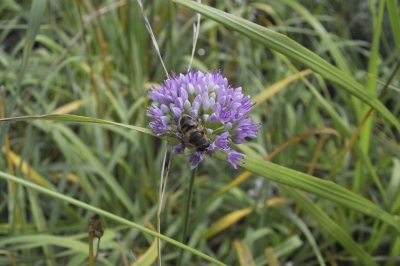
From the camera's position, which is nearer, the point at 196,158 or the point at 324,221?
the point at 196,158

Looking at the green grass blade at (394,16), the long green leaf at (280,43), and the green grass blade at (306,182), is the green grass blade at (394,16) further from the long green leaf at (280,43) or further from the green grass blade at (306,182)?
the green grass blade at (306,182)

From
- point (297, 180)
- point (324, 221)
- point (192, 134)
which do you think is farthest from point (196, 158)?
point (324, 221)

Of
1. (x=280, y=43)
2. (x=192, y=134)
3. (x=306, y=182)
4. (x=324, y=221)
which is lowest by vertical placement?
(x=324, y=221)

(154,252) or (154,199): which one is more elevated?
(154,252)

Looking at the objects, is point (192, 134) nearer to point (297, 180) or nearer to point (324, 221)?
point (297, 180)

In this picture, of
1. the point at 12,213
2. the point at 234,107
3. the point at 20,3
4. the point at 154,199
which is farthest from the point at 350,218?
the point at 20,3

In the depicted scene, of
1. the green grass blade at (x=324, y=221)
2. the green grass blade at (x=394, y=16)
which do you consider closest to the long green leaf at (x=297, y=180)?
the green grass blade at (x=324, y=221)

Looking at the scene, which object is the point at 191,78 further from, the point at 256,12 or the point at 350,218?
the point at 256,12
